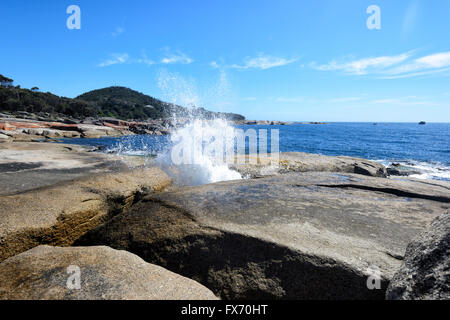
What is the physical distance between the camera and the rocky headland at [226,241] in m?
2.19

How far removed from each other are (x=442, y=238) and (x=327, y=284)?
1083 mm

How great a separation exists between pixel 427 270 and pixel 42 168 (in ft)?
27.7

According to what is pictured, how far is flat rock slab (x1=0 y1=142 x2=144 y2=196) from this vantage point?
17.3 feet

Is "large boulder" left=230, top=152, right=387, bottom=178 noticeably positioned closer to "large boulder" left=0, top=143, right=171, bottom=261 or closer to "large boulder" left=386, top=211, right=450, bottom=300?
"large boulder" left=0, top=143, right=171, bottom=261

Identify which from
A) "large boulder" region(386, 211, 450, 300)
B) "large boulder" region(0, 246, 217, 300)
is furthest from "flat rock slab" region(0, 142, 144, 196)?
"large boulder" region(386, 211, 450, 300)

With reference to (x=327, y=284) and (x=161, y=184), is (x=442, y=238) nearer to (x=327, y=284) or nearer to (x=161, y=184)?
(x=327, y=284)

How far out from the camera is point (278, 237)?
9.49ft

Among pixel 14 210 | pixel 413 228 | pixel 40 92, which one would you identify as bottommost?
pixel 413 228

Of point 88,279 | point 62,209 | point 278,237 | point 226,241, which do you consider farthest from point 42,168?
point 278,237

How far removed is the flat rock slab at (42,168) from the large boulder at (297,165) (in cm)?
416

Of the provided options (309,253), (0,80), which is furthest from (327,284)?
(0,80)

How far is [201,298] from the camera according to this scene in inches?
86.7

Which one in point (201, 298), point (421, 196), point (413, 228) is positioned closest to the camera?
point (201, 298)

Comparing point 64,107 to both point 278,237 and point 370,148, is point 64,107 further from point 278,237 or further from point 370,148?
point 278,237
